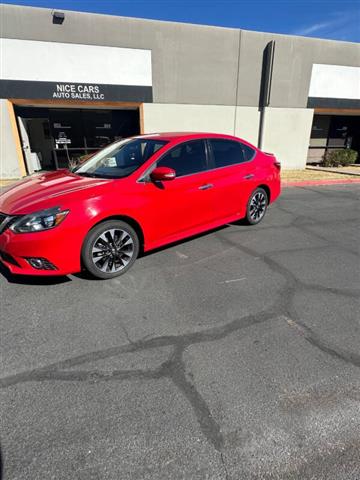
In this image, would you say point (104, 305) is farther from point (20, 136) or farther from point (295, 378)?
point (20, 136)

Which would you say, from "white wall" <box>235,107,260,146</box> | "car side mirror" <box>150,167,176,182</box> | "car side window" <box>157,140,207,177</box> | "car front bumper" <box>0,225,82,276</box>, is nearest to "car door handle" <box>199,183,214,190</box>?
"car side window" <box>157,140,207,177</box>

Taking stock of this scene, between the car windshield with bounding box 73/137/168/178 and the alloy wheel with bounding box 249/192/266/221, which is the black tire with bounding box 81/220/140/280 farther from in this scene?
the alloy wheel with bounding box 249/192/266/221

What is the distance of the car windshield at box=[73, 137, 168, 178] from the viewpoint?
3.88m

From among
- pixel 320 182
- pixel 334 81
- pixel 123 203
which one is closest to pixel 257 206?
pixel 123 203

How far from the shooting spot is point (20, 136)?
10.7 metres

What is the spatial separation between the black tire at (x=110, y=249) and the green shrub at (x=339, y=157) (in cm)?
1435

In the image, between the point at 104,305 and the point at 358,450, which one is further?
the point at 104,305

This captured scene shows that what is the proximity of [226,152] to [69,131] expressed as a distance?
9.05 meters

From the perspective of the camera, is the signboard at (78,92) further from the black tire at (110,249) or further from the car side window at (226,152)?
the black tire at (110,249)

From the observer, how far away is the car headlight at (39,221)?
307 cm

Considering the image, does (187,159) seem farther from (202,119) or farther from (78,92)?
(202,119)

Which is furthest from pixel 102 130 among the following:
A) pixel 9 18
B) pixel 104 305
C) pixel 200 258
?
pixel 104 305

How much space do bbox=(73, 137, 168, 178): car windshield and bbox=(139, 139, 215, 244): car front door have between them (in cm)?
27

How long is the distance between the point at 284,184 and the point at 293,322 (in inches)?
326
